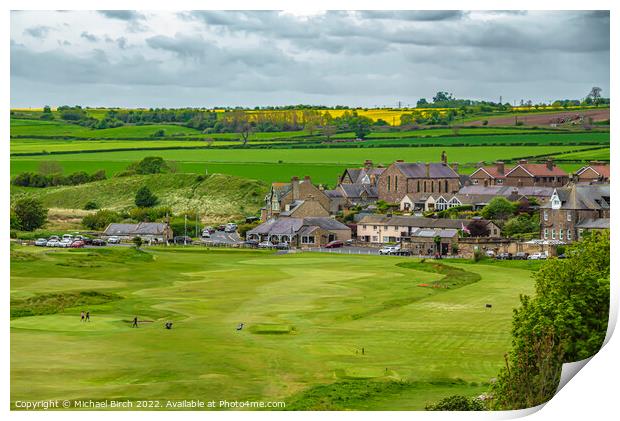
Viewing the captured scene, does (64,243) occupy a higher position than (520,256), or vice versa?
(64,243)

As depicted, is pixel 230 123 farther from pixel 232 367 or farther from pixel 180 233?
pixel 232 367

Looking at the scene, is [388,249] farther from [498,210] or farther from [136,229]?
[136,229]

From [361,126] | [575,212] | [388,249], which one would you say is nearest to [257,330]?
[388,249]

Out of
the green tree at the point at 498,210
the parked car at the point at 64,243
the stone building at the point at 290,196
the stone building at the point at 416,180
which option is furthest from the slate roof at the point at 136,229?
the stone building at the point at 416,180

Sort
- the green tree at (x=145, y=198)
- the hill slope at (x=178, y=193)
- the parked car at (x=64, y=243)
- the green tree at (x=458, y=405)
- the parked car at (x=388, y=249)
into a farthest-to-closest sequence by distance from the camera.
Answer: the green tree at (x=145, y=198), the hill slope at (x=178, y=193), the parked car at (x=388, y=249), the parked car at (x=64, y=243), the green tree at (x=458, y=405)

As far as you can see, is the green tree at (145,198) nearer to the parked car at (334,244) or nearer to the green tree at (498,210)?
the parked car at (334,244)
